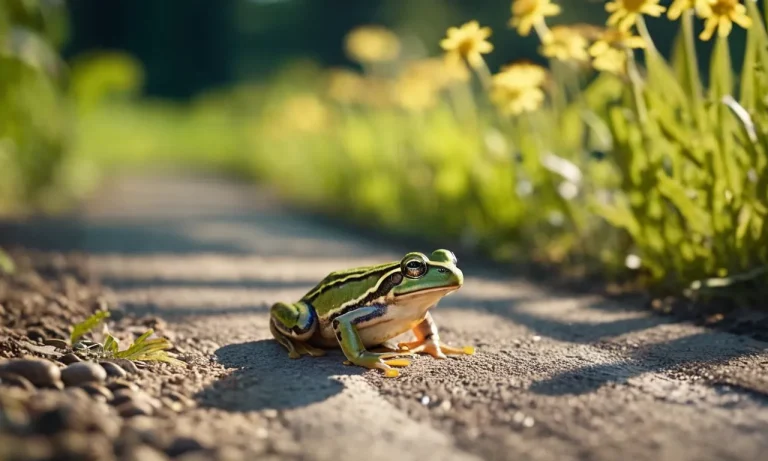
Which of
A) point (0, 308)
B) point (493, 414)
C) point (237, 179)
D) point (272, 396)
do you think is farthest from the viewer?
point (237, 179)

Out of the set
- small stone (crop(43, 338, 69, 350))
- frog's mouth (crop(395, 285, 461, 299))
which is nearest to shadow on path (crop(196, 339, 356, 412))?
frog's mouth (crop(395, 285, 461, 299))

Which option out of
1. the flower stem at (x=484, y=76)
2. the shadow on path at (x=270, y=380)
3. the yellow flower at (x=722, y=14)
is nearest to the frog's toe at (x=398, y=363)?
the shadow on path at (x=270, y=380)

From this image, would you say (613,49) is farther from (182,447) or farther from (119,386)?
(182,447)

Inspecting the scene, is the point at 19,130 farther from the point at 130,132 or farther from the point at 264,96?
the point at 130,132

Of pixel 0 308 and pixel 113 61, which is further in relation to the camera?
pixel 113 61

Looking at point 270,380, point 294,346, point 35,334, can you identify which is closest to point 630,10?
point 294,346

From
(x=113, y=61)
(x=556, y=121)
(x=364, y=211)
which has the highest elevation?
(x=113, y=61)

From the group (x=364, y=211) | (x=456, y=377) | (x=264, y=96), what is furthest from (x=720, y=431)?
(x=264, y=96)

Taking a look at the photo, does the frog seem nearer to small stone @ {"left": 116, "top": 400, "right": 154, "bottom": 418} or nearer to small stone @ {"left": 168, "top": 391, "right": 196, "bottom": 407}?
small stone @ {"left": 168, "top": 391, "right": 196, "bottom": 407}
